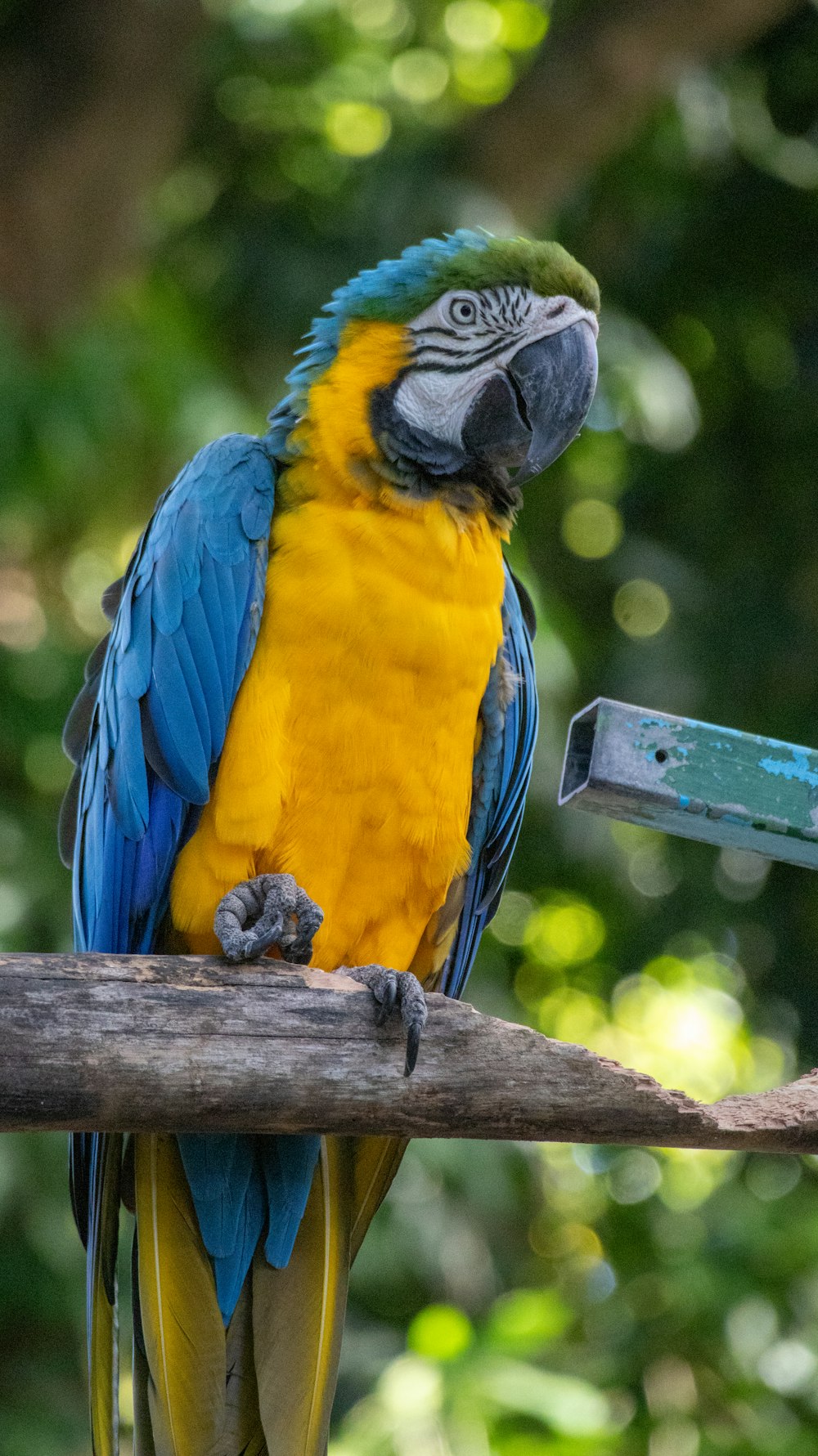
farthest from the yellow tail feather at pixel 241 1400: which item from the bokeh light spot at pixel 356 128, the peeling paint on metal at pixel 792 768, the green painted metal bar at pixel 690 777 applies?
the bokeh light spot at pixel 356 128

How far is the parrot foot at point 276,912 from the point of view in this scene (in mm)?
1715

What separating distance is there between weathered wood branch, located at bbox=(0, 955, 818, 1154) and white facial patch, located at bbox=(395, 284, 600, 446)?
840mm

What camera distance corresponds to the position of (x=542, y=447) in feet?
6.52

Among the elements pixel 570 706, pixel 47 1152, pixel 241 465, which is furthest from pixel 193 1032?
pixel 570 706

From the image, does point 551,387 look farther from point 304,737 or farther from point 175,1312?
point 175,1312

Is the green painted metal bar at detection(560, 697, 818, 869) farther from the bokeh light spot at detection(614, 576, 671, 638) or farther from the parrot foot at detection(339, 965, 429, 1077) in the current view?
the bokeh light spot at detection(614, 576, 671, 638)

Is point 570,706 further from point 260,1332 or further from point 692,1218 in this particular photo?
point 260,1332

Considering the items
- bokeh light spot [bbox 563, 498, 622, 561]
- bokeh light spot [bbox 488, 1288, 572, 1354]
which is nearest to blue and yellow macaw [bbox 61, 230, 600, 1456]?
bokeh light spot [bbox 488, 1288, 572, 1354]

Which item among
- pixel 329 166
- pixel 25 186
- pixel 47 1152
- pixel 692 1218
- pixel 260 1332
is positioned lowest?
pixel 692 1218

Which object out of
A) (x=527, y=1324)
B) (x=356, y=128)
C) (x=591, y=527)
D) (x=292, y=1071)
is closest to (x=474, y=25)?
(x=356, y=128)

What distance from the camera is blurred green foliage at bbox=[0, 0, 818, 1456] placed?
12.4ft

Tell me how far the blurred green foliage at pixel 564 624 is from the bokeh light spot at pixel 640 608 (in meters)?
0.03

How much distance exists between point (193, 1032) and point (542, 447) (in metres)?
1.01

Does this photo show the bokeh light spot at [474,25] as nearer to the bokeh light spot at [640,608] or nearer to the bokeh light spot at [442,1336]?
the bokeh light spot at [640,608]
